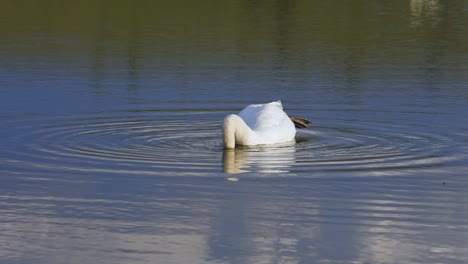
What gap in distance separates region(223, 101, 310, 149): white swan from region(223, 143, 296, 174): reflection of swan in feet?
0.45

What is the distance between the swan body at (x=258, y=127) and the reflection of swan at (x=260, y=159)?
0.13 metres

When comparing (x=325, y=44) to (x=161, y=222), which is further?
(x=325, y=44)

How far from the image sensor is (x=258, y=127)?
17.4 m

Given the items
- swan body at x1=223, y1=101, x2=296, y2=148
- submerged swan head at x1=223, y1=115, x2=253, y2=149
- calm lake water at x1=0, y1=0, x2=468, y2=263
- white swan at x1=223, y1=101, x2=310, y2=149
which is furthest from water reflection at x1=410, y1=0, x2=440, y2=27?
submerged swan head at x1=223, y1=115, x2=253, y2=149

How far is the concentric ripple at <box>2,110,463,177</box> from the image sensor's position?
593 inches

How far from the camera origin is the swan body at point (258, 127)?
16.6m

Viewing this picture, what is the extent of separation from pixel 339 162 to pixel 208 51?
14.8 m

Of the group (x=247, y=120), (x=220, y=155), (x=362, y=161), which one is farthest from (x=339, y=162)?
(x=247, y=120)

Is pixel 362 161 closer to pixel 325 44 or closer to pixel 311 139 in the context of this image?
pixel 311 139

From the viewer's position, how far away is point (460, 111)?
783 inches

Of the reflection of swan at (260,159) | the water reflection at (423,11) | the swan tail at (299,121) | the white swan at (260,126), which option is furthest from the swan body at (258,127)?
the water reflection at (423,11)

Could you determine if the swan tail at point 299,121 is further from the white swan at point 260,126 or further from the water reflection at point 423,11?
the water reflection at point 423,11

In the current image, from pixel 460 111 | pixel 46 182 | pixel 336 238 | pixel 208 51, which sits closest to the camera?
pixel 336 238

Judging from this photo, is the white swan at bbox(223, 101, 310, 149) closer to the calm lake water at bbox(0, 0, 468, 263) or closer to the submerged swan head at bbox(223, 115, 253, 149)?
the submerged swan head at bbox(223, 115, 253, 149)
